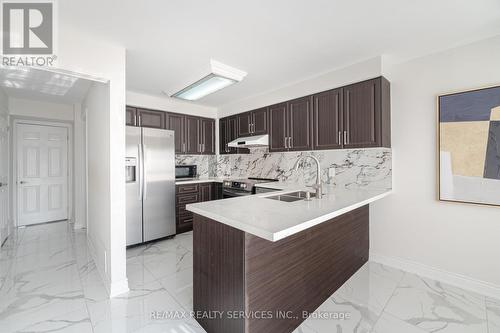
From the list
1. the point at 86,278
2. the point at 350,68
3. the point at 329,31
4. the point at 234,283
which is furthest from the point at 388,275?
the point at 86,278

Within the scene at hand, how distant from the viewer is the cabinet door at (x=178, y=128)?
4.06m

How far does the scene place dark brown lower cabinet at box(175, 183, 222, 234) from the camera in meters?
3.86

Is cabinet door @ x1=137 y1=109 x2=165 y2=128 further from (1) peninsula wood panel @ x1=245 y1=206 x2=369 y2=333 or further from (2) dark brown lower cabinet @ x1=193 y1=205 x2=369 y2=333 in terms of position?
(1) peninsula wood panel @ x1=245 y1=206 x2=369 y2=333

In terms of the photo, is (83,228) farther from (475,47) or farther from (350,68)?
(475,47)

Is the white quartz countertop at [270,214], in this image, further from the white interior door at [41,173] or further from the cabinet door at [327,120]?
the white interior door at [41,173]

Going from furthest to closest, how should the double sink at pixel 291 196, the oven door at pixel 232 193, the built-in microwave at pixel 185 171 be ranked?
the built-in microwave at pixel 185 171 → the oven door at pixel 232 193 → the double sink at pixel 291 196

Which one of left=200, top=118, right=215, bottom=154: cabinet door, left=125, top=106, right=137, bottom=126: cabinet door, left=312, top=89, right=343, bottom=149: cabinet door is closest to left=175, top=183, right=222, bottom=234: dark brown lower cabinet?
left=200, top=118, right=215, bottom=154: cabinet door

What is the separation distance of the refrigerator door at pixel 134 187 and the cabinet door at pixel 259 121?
1.84 metres

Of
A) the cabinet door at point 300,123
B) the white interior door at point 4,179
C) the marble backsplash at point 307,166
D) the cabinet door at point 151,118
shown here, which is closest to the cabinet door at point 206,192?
the marble backsplash at point 307,166

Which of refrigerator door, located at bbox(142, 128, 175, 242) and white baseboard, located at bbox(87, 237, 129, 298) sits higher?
refrigerator door, located at bbox(142, 128, 175, 242)

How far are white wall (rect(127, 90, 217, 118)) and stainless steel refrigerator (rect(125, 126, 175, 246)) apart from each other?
28.1 inches

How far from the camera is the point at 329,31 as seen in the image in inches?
79.3

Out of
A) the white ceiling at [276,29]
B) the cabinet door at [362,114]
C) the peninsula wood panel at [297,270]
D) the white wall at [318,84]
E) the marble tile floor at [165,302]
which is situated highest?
the white ceiling at [276,29]

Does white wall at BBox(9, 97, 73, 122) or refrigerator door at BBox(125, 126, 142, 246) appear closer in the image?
refrigerator door at BBox(125, 126, 142, 246)
